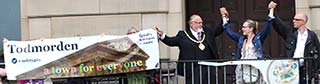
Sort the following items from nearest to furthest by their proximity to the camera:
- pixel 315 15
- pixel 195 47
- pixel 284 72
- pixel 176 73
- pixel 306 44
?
pixel 284 72 → pixel 306 44 → pixel 195 47 → pixel 176 73 → pixel 315 15

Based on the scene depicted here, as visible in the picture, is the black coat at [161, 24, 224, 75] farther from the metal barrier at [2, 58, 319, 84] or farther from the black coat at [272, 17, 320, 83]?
the black coat at [272, 17, 320, 83]

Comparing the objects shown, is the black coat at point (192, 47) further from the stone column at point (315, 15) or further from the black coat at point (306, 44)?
the stone column at point (315, 15)

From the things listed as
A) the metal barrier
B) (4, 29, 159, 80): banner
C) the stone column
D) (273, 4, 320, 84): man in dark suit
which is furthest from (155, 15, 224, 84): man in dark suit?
the stone column

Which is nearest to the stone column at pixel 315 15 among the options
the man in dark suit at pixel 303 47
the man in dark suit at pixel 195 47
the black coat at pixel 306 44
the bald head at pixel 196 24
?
the black coat at pixel 306 44

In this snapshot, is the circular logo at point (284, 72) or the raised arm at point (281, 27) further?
the raised arm at point (281, 27)

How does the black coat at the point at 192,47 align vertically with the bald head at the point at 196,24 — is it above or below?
below

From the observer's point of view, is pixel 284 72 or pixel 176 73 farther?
pixel 176 73

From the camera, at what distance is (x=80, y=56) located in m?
8.48

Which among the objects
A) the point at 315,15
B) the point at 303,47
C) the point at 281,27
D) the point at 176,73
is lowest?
the point at 176,73

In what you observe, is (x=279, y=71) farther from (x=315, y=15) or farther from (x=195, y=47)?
(x=315, y=15)

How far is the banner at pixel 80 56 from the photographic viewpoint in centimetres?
848

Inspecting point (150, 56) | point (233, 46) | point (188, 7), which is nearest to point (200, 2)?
point (188, 7)

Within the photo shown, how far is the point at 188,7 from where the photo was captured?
38.4 ft

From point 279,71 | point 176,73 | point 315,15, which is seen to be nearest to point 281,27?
point 279,71
